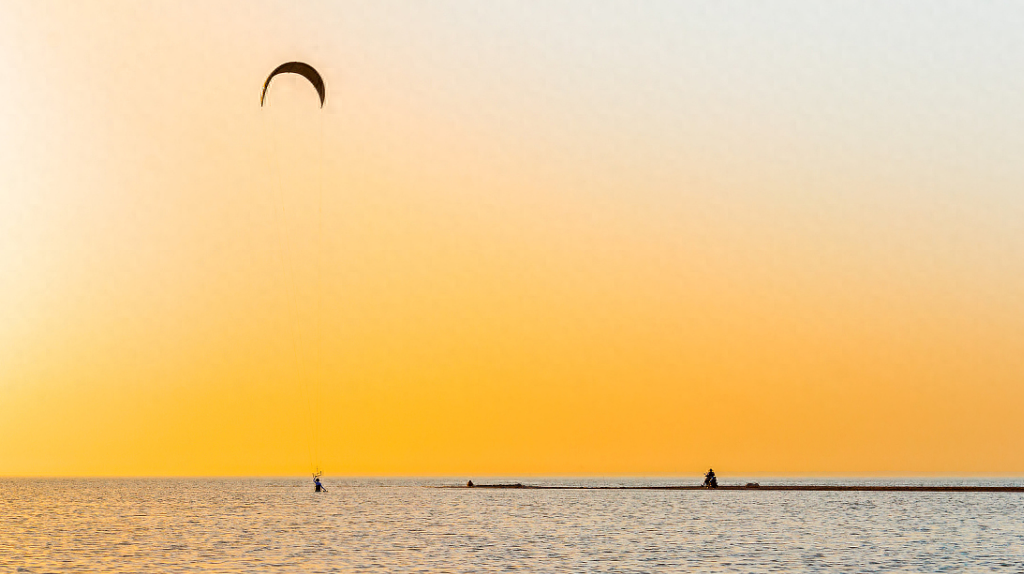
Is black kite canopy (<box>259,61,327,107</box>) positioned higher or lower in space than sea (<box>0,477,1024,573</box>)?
higher

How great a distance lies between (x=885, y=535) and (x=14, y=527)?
194 feet

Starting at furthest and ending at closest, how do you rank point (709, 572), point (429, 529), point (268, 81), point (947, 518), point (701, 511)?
point (701, 511) → point (947, 518) → point (429, 529) → point (268, 81) → point (709, 572)

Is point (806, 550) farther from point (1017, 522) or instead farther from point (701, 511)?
point (701, 511)

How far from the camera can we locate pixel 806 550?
185 ft

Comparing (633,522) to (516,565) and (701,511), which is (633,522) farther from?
(516,565)

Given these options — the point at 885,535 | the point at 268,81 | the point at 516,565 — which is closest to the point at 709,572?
the point at 516,565

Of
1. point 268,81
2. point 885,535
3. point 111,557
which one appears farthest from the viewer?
point 885,535

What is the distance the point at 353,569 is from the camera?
4744 cm

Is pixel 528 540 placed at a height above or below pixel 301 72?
below

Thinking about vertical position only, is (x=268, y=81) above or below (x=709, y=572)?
above

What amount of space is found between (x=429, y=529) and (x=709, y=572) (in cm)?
2993

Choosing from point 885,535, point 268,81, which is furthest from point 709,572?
point 268,81

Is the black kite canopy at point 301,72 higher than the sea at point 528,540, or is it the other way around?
the black kite canopy at point 301,72

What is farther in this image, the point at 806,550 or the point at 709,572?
the point at 806,550
